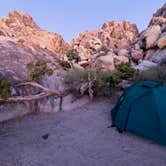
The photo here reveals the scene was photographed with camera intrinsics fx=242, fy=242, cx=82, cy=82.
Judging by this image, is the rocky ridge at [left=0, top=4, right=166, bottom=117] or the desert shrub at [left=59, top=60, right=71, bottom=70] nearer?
the rocky ridge at [left=0, top=4, right=166, bottom=117]

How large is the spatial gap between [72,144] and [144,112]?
6.30ft

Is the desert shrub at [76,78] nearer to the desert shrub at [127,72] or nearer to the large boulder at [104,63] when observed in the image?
the desert shrub at [127,72]

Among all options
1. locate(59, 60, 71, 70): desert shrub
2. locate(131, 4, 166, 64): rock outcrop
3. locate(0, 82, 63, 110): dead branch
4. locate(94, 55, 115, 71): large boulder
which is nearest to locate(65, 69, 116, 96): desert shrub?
locate(0, 82, 63, 110): dead branch

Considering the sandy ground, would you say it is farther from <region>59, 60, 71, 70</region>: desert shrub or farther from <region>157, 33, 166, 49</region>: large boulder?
<region>157, 33, 166, 49</region>: large boulder

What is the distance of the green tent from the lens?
18.2 feet

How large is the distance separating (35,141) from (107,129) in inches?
76.2

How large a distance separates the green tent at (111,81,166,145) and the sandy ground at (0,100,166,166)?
0.71 ft

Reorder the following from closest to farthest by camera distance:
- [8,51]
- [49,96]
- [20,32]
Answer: [49,96] < [8,51] < [20,32]

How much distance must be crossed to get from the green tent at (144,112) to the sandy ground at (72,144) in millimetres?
217

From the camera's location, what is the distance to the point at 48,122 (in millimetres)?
7320

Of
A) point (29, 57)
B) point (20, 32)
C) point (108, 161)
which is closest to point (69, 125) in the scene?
point (108, 161)

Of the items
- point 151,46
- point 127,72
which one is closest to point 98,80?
point 127,72

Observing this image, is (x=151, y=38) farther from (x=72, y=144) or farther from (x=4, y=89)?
(x=72, y=144)

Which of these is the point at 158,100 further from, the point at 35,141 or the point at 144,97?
the point at 35,141
